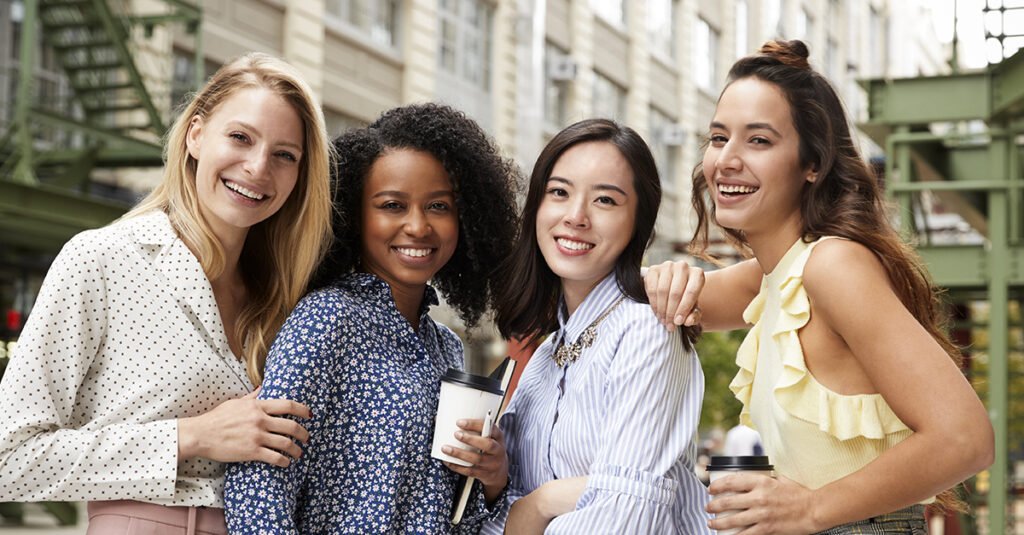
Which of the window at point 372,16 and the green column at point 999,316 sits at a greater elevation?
the window at point 372,16

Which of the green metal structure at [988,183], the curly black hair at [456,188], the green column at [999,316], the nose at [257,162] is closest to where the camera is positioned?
the nose at [257,162]

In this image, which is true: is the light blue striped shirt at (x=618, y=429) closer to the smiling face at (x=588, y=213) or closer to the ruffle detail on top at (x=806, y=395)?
the smiling face at (x=588, y=213)

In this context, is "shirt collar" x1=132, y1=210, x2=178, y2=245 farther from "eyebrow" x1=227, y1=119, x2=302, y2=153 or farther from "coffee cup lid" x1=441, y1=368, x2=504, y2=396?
"coffee cup lid" x1=441, y1=368, x2=504, y2=396

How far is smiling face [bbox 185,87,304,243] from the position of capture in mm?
3262

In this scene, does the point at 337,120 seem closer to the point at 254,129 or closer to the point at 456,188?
the point at 456,188

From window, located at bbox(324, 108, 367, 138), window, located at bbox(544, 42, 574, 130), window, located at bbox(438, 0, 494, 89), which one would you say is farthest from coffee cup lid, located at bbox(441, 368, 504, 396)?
window, located at bbox(544, 42, 574, 130)

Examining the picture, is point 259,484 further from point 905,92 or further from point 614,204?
point 905,92

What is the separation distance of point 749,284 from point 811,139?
70 centimetres

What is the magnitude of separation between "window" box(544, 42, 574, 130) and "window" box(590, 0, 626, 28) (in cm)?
212

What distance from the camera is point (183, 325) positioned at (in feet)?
10.4

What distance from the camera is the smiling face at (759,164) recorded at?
3.13 meters

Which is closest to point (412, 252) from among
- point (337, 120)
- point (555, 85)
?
point (337, 120)

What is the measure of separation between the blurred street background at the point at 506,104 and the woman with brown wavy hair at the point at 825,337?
0.44 metres

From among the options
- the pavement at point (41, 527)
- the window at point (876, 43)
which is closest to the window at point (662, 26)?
the window at point (876, 43)
